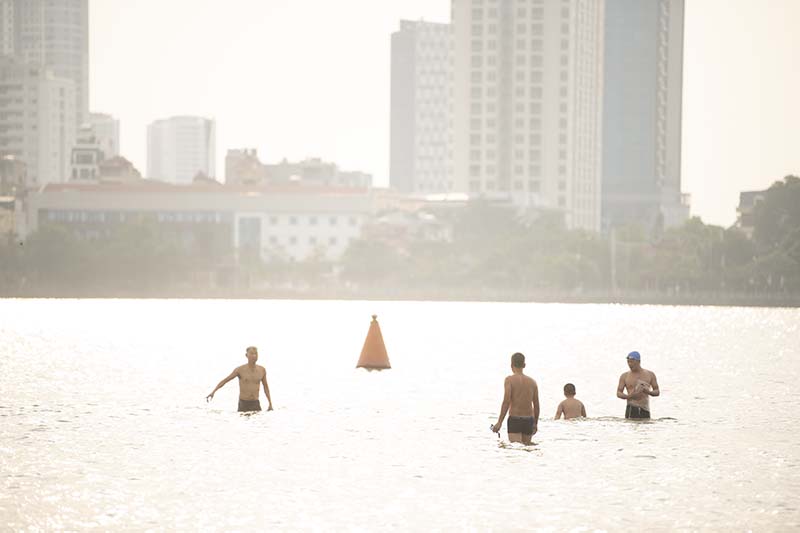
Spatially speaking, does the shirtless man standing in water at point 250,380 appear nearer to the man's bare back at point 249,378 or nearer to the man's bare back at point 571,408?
the man's bare back at point 249,378

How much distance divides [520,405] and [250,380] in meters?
10.8

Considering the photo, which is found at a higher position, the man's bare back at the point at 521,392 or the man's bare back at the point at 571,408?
the man's bare back at the point at 521,392

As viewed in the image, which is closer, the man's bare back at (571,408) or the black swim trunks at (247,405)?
the man's bare back at (571,408)

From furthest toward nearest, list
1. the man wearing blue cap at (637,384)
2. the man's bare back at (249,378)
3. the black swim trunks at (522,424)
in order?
the man's bare back at (249,378)
the man wearing blue cap at (637,384)
the black swim trunks at (522,424)

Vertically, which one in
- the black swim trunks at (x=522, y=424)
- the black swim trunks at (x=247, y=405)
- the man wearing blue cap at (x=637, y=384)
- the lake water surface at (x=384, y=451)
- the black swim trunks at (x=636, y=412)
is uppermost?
the man wearing blue cap at (x=637, y=384)

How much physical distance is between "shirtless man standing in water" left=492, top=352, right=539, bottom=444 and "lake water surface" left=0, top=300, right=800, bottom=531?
3.59ft

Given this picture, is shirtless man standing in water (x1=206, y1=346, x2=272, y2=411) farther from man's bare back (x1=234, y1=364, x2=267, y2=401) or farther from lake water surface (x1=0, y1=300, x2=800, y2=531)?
lake water surface (x1=0, y1=300, x2=800, y2=531)

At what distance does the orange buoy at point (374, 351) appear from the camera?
62.4 metres

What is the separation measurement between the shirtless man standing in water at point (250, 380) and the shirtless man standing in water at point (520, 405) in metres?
7.89

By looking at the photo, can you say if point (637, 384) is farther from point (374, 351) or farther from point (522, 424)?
point (374, 351)

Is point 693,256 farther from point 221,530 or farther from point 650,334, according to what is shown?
point 221,530

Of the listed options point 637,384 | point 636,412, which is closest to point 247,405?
point 636,412

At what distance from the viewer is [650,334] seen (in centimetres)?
13212

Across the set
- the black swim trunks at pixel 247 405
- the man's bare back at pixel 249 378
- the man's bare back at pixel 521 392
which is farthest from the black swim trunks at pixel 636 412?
the black swim trunks at pixel 247 405
